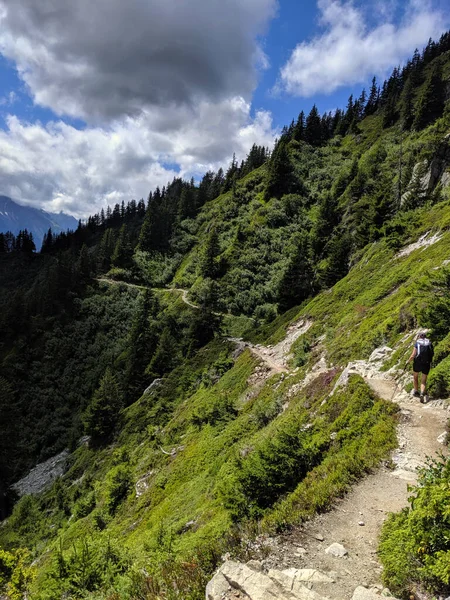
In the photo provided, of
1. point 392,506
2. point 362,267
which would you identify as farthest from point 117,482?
point 362,267

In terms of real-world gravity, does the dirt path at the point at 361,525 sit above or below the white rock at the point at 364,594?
below

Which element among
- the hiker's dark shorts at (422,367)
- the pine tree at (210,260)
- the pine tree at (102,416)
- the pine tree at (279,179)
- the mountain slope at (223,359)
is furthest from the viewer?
the pine tree at (279,179)

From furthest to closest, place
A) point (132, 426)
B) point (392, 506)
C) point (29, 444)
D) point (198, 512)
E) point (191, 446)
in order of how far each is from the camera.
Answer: point (29, 444), point (132, 426), point (191, 446), point (198, 512), point (392, 506)

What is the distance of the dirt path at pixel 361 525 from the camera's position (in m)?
6.20

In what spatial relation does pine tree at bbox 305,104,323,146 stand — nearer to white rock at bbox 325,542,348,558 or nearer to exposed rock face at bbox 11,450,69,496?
exposed rock face at bbox 11,450,69,496

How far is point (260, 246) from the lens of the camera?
95500mm

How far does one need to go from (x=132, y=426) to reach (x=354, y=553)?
49.6 meters

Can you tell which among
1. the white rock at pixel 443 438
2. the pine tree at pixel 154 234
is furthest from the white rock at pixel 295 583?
the pine tree at pixel 154 234

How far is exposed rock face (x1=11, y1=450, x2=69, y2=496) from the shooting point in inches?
2158

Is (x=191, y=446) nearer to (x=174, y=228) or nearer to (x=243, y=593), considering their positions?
(x=243, y=593)

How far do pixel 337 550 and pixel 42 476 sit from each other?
6613 cm

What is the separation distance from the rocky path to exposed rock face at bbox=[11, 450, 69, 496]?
59.5 metres

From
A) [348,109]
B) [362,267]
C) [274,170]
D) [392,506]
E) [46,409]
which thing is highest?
[348,109]

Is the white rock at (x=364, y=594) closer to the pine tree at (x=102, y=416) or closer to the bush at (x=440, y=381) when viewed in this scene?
Result: the bush at (x=440, y=381)
